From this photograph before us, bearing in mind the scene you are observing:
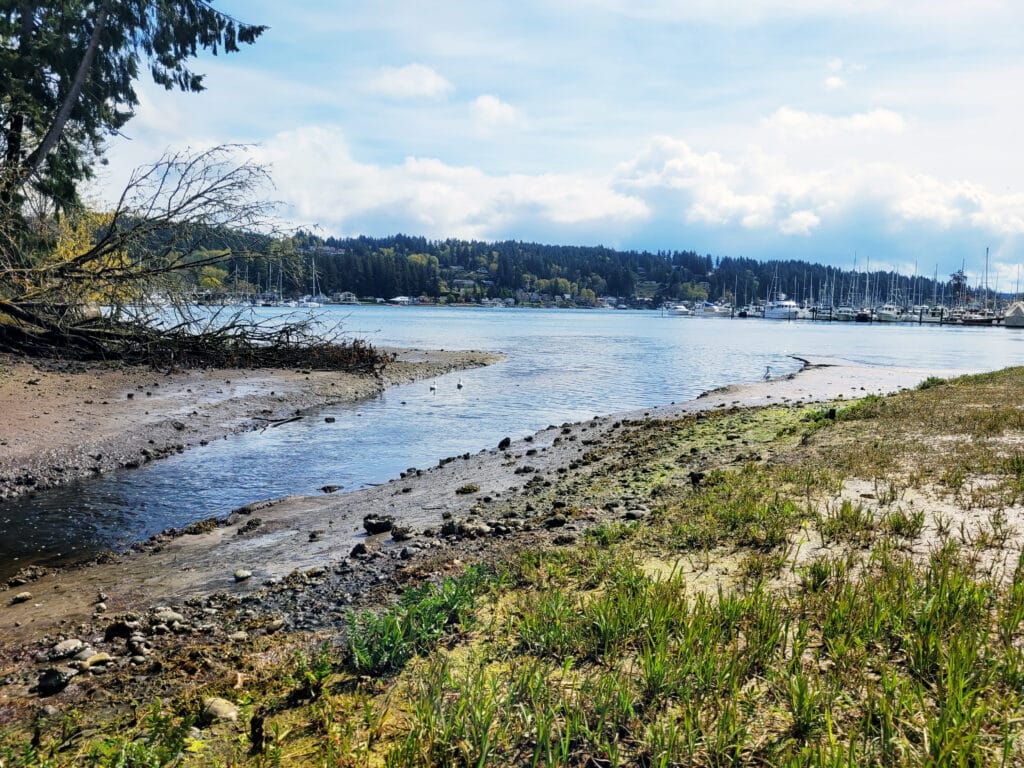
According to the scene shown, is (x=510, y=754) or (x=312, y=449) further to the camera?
(x=312, y=449)

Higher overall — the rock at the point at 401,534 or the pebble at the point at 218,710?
the pebble at the point at 218,710

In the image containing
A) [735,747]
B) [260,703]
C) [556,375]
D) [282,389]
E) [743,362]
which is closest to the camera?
[735,747]

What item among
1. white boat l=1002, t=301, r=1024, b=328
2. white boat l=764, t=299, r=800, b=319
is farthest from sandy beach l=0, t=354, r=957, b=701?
white boat l=764, t=299, r=800, b=319

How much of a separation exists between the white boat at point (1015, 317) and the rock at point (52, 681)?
148205 millimetres

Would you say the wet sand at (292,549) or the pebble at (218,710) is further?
the wet sand at (292,549)

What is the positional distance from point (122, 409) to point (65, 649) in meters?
13.0

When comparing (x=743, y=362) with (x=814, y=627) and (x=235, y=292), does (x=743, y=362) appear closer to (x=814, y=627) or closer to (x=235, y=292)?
(x=235, y=292)

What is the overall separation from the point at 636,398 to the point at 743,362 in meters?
22.6

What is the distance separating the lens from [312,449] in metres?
15.8

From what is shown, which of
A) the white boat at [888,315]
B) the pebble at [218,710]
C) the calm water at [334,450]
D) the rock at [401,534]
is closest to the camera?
the pebble at [218,710]

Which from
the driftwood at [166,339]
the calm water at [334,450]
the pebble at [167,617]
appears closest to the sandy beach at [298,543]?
the pebble at [167,617]

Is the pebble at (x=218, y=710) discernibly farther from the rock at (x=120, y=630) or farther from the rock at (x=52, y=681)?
the rock at (x=120, y=630)

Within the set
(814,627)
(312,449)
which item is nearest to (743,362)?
(312,449)

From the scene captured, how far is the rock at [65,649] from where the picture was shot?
17.0ft
